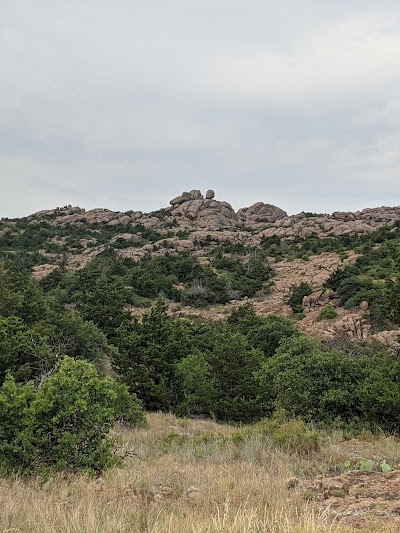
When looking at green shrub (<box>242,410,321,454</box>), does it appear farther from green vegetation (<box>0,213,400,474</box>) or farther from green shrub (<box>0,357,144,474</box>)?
green shrub (<box>0,357,144,474</box>)

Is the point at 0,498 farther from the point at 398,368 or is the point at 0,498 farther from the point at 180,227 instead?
the point at 180,227

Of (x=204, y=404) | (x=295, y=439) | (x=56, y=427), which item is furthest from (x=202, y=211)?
(x=56, y=427)

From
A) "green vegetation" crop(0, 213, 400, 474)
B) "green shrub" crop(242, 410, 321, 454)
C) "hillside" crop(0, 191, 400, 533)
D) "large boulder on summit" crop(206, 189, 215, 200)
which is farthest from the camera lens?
"large boulder on summit" crop(206, 189, 215, 200)

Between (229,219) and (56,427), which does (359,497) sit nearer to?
(56,427)

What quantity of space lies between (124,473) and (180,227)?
77862mm

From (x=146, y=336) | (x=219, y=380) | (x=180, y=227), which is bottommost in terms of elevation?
(x=219, y=380)

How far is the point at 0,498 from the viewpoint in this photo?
4.32 m

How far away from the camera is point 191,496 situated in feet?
15.1

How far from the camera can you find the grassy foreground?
322 cm

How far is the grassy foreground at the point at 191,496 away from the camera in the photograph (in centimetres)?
322

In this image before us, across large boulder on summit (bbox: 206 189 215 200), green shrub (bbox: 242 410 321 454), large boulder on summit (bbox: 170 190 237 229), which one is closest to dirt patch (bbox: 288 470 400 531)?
green shrub (bbox: 242 410 321 454)

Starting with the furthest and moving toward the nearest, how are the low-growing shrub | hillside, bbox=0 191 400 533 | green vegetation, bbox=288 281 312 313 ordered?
green vegetation, bbox=288 281 312 313, the low-growing shrub, hillside, bbox=0 191 400 533

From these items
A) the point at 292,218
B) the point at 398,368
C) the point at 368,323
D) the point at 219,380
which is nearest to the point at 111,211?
the point at 292,218

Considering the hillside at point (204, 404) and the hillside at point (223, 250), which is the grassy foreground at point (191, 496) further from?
the hillside at point (223, 250)
